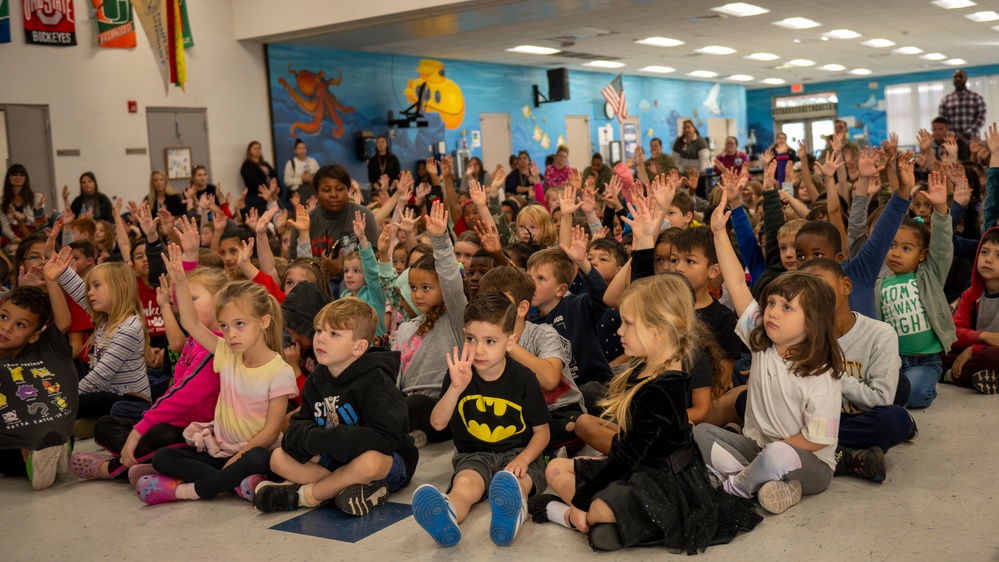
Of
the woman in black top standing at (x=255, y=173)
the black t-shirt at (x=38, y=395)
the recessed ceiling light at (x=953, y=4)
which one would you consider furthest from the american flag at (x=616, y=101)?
the black t-shirt at (x=38, y=395)

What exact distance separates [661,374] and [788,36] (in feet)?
47.5

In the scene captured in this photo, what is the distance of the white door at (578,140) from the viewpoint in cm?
1889

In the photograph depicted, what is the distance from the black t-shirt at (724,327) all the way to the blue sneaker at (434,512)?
1.39 meters

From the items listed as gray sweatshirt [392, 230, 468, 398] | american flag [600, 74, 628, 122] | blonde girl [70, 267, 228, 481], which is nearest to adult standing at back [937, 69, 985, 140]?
american flag [600, 74, 628, 122]

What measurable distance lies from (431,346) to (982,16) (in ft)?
46.3

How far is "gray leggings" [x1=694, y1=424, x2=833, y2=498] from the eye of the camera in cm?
282

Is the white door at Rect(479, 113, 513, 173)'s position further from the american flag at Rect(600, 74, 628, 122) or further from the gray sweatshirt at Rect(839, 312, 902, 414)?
the gray sweatshirt at Rect(839, 312, 902, 414)

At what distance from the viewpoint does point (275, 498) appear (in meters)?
3.16

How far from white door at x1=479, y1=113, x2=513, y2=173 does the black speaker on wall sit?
45.9 inches

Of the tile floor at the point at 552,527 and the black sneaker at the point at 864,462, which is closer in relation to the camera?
the tile floor at the point at 552,527

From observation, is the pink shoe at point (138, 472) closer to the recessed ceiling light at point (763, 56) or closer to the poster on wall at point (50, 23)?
the poster on wall at point (50, 23)

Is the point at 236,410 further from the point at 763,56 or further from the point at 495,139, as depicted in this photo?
the point at 763,56

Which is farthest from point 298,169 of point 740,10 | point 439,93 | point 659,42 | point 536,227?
point 536,227

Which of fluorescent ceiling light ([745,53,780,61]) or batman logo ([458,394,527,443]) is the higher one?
fluorescent ceiling light ([745,53,780,61])
